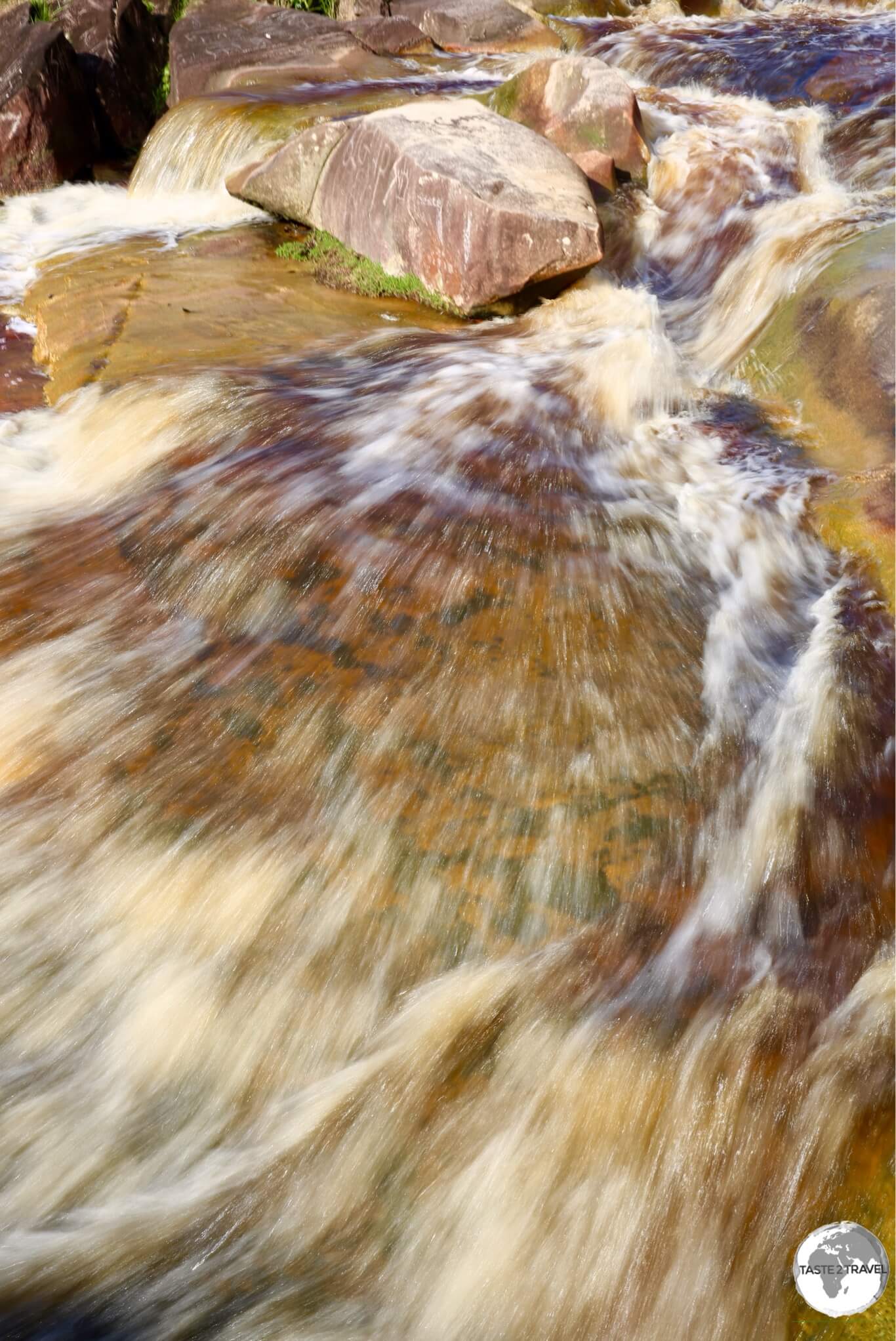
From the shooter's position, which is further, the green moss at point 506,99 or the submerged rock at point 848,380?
the green moss at point 506,99

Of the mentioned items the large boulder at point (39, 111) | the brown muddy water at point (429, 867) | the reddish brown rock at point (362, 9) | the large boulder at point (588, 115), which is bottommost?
the brown muddy water at point (429, 867)

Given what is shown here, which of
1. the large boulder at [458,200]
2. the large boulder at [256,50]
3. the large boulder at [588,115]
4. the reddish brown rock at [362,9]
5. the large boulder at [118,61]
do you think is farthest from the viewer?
the reddish brown rock at [362,9]

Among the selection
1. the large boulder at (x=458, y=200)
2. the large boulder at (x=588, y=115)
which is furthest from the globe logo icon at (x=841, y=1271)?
the large boulder at (x=588, y=115)

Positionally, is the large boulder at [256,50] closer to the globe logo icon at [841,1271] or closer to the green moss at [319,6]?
the green moss at [319,6]

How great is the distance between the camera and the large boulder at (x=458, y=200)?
5562mm

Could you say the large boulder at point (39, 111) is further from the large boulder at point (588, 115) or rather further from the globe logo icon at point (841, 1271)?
the globe logo icon at point (841, 1271)

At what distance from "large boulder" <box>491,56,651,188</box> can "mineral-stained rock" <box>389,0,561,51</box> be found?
12.5 feet

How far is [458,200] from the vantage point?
5504 mm

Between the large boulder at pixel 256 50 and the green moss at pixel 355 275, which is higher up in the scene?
the large boulder at pixel 256 50

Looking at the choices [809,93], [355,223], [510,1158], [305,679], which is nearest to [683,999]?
[510,1158]

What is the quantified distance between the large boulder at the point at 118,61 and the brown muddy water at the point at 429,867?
674cm

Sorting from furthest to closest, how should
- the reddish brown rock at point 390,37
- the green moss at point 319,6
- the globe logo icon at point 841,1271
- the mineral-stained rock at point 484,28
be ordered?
the green moss at point 319,6
the mineral-stained rock at point 484,28
the reddish brown rock at point 390,37
the globe logo icon at point 841,1271

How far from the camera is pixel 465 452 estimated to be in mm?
4230

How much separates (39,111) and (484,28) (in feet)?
16.2
